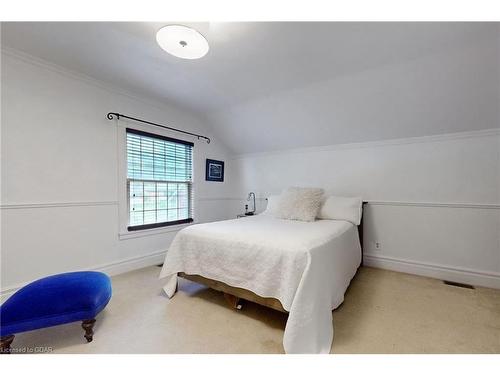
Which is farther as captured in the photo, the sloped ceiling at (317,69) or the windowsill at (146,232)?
the windowsill at (146,232)

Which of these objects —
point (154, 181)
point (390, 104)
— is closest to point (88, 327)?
point (154, 181)

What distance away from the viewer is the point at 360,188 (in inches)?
124

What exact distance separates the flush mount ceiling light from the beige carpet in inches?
83.8

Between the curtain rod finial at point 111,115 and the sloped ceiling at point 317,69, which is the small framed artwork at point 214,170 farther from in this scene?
the curtain rod finial at point 111,115

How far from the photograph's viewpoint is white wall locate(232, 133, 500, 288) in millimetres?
2414

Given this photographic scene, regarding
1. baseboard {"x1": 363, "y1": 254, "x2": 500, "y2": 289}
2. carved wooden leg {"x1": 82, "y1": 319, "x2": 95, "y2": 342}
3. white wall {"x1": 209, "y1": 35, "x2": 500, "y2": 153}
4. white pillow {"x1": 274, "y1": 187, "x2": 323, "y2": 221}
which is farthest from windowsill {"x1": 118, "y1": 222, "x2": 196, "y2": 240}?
baseboard {"x1": 363, "y1": 254, "x2": 500, "y2": 289}

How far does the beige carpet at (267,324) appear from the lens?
145cm

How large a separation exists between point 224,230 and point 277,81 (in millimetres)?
1773

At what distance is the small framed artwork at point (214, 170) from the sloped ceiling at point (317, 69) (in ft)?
3.60

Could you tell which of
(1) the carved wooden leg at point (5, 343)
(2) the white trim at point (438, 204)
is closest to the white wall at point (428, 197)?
(2) the white trim at point (438, 204)

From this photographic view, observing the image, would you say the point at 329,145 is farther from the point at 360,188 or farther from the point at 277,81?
the point at 277,81

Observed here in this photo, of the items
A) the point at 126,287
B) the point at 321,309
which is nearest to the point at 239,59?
the point at 321,309

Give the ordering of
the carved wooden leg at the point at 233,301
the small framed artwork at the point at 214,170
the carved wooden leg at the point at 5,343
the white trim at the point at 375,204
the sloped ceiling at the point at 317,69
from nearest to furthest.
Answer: the carved wooden leg at the point at 5,343 → the sloped ceiling at the point at 317,69 → the carved wooden leg at the point at 233,301 → the white trim at the point at 375,204 → the small framed artwork at the point at 214,170

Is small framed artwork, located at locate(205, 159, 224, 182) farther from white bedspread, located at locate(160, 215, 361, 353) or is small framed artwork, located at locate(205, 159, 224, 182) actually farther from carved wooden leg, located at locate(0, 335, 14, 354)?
carved wooden leg, located at locate(0, 335, 14, 354)
